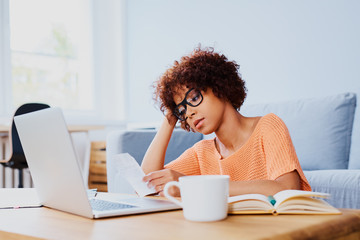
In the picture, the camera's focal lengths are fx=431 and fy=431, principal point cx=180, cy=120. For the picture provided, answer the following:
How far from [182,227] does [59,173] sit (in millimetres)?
303

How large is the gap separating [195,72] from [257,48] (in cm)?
188

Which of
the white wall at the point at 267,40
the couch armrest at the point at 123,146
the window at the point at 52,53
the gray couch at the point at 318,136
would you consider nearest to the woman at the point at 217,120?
the gray couch at the point at 318,136

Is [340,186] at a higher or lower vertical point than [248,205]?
lower

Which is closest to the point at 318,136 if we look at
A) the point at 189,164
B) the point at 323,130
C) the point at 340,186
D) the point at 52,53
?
the point at 323,130

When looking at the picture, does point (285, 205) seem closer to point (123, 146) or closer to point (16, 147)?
point (123, 146)

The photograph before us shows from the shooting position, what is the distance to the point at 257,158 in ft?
4.31

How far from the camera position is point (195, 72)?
52.9 inches

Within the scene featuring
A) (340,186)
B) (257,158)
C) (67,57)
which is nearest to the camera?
(257,158)

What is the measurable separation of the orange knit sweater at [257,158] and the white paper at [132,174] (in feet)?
1.11

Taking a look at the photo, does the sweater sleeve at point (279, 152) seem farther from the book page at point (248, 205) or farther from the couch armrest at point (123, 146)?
the couch armrest at point (123, 146)

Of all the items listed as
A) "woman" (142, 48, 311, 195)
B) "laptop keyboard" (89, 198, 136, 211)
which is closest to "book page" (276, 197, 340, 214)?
"laptop keyboard" (89, 198, 136, 211)

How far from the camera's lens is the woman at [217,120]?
1.30 meters

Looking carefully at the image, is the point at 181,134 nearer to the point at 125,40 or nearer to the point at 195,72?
the point at 195,72

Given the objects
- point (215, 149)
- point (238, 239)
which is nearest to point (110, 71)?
point (215, 149)
